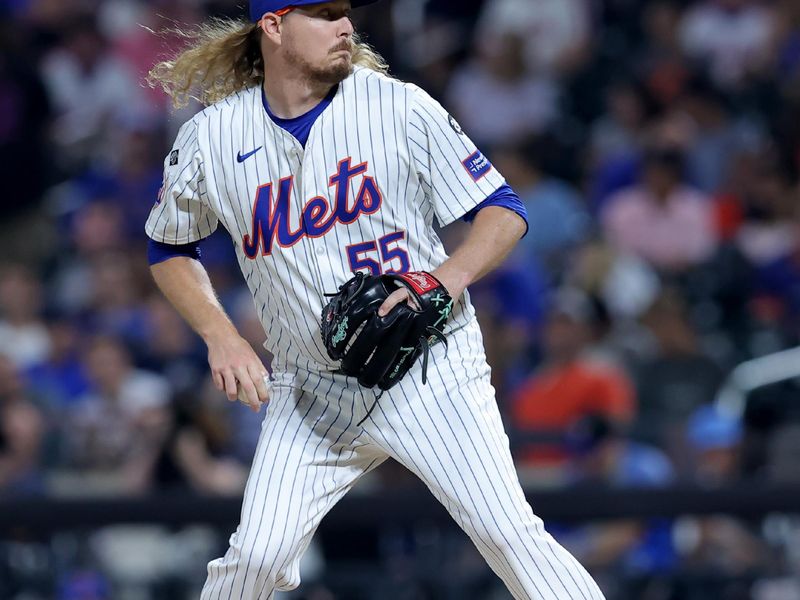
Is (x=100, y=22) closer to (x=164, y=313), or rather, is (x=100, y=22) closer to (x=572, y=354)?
(x=164, y=313)

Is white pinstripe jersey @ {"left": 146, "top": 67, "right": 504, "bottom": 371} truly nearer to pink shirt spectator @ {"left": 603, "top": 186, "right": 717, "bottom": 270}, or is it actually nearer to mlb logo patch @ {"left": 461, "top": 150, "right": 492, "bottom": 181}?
mlb logo patch @ {"left": 461, "top": 150, "right": 492, "bottom": 181}

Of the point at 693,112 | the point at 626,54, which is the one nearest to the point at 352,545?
the point at 693,112

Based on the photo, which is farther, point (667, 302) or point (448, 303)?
point (667, 302)

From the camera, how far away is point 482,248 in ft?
10.2

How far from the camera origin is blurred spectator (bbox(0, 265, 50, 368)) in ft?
23.2

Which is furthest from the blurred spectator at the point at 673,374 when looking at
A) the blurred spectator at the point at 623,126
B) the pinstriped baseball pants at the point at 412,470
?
the pinstriped baseball pants at the point at 412,470

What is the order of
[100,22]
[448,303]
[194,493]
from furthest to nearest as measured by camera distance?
[100,22] → [194,493] → [448,303]

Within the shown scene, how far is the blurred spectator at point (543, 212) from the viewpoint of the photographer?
23.9 ft

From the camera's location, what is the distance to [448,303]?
3029 mm

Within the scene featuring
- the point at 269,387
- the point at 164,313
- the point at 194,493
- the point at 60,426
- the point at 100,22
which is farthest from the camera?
the point at 100,22

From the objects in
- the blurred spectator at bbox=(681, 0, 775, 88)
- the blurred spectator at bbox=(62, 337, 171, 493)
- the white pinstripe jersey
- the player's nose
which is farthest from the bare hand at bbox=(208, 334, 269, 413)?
the blurred spectator at bbox=(681, 0, 775, 88)

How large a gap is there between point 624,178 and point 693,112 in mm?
573

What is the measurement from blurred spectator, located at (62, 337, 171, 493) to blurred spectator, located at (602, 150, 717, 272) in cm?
256

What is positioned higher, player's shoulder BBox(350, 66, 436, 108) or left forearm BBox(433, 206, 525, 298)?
player's shoulder BBox(350, 66, 436, 108)
